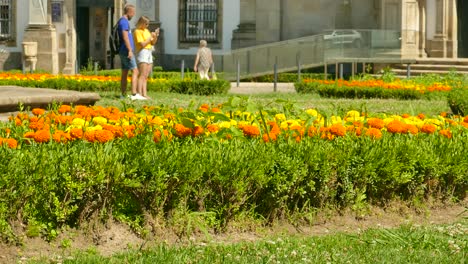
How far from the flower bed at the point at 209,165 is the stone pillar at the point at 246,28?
83.4ft

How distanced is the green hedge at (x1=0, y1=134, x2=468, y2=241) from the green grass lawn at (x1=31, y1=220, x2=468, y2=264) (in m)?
0.42

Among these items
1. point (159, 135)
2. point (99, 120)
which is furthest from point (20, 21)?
point (159, 135)

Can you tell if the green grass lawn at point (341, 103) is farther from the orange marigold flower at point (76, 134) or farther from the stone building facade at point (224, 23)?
the stone building facade at point (224, 23)

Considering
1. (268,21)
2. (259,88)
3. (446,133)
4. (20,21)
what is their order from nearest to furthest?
(446,133) < (259,88) < (268,21) < (20,21)

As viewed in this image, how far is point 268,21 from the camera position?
35375 millimetres

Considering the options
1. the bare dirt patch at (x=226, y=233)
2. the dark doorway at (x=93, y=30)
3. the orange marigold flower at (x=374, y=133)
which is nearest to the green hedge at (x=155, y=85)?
the orange marigold flower at (x=374, y=133)

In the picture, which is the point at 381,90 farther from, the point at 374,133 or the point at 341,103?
the point at 374,133

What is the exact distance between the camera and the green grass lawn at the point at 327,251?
688 centimetres

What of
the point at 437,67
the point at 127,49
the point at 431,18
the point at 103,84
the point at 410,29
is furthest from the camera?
the point at 431,18

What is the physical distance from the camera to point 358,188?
874 cm

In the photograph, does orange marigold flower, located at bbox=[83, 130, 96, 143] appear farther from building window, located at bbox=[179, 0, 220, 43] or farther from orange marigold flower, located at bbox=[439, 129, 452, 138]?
building window, located at bbox=[179, 0, 220, 43]

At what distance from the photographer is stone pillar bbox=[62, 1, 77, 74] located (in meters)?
37.4

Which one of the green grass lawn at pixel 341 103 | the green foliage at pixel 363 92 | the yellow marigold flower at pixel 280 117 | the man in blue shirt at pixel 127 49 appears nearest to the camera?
the yellow marigold flower at pixel 280 117

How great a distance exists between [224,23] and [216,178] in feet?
93.5
